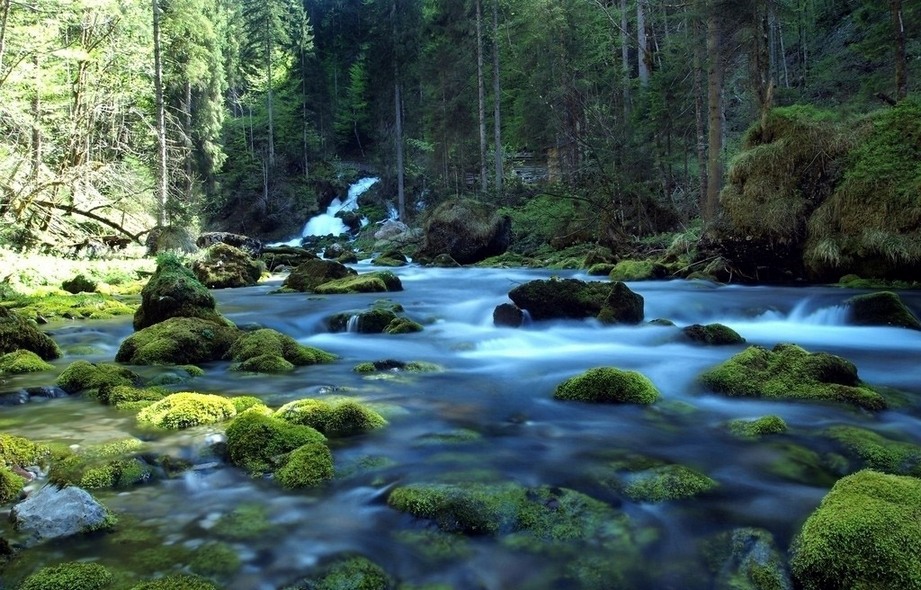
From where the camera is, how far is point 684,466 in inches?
171

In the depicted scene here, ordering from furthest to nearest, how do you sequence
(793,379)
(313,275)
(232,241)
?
(232,241) → (313,275) → (793,379)

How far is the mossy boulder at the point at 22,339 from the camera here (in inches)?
315

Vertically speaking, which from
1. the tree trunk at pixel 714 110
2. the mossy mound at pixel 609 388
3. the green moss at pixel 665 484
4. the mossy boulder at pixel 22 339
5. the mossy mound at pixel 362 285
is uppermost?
the tree trunk at pixel 714 110

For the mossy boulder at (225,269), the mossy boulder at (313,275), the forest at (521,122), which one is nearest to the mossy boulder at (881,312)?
the forest at (521,122)

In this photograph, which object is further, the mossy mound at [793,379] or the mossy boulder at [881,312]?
the mossy boulder at [881,312]

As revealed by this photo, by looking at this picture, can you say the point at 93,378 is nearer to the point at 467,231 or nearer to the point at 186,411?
the point at 186,411

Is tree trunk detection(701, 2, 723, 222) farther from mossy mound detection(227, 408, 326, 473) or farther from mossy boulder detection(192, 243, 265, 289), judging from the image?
mossy mound detection(227, 408, 326, 473)

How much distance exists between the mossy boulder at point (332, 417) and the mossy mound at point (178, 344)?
11.2ft

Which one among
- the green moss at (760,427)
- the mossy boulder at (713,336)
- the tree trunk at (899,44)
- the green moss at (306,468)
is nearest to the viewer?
the green moss at (306,468)

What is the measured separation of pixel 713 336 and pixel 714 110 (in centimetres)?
949

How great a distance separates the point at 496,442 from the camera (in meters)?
4.95

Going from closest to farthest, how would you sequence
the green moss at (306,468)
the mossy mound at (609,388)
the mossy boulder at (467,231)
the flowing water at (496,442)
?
the flowing water at (496,442), the green moss at (306,468), the mossy mound at (609,388), the mossy boulder at (467,231)

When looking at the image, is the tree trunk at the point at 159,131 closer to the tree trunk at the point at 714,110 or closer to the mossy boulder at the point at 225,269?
the mossy boulder at the point at 225,269

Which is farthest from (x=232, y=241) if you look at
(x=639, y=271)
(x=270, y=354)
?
(x=270, y=354)
